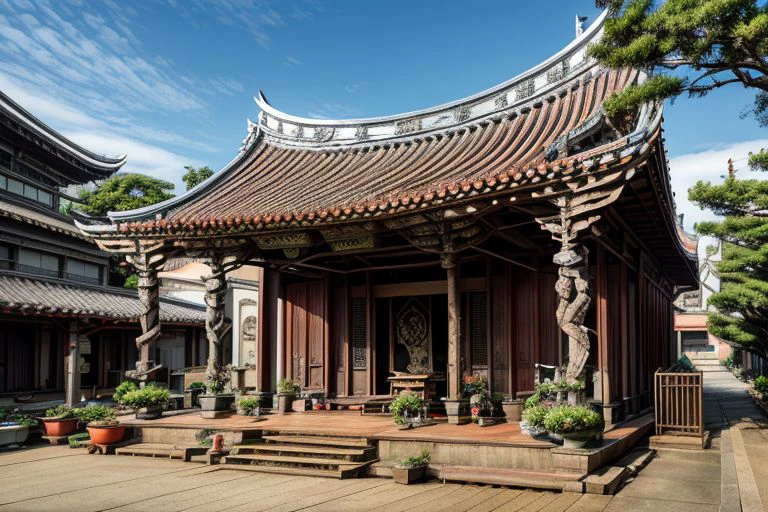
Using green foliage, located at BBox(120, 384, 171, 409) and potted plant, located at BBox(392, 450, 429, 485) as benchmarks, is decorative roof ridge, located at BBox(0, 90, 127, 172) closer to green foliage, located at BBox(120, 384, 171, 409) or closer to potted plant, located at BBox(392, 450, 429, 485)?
green foliage, located at BBox(120, 384, 171, 409)

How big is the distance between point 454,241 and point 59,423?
27.6 feet

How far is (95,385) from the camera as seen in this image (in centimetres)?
2027

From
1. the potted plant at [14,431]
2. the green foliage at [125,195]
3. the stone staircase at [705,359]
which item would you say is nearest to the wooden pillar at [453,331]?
the potted plant at [14,431]

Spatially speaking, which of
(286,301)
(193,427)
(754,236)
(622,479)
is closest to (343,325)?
(286,301)

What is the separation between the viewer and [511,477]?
7992mm

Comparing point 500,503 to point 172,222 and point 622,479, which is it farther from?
point 172,222

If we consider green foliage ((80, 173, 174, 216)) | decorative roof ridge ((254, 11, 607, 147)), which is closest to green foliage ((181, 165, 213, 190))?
green foliage ((80, 173, 174, 216))

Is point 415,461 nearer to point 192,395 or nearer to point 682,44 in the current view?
point 682,44

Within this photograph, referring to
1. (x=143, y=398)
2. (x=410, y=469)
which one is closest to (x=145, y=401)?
(x=143, y=398)

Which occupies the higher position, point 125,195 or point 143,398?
point 125,195

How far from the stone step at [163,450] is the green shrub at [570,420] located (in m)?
5.56

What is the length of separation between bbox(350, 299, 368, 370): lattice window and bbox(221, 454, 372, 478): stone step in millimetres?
4791

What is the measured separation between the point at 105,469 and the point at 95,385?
11.3 m

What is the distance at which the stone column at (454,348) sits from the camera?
10.4 meters
